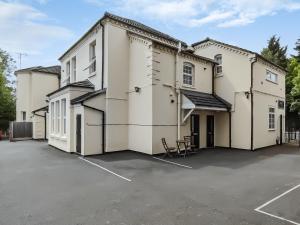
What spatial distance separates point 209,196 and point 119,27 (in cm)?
1077

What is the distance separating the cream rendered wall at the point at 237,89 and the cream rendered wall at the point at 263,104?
0.55 m

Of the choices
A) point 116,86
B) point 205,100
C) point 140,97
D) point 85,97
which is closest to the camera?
point 85,97

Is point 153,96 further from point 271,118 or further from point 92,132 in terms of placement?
point 271,118

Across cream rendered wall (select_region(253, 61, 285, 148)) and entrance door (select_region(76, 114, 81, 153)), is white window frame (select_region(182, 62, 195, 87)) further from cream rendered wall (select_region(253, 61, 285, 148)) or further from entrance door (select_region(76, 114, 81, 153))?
entrance door (select_region(76, 114, 81, 153))

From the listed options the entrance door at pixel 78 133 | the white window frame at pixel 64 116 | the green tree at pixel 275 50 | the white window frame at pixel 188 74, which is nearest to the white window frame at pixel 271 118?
the white window frame at pixel 188 74

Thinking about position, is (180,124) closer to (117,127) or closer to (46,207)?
(117,127)

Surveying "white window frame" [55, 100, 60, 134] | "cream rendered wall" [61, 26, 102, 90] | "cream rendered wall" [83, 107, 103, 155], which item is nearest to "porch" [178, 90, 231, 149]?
"cream rendered wall" [83, 107, 103, 155]

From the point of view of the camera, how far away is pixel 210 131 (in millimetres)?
16266

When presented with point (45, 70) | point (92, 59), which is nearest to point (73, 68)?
point (92, 59)

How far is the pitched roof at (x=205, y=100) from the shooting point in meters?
13.6

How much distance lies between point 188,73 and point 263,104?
223 inches

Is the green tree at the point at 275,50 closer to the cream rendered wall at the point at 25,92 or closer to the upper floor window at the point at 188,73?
the upper floor window at the point at 188,73

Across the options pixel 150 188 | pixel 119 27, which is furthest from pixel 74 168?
pixel 119 27

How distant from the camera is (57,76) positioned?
2472 centimetres
